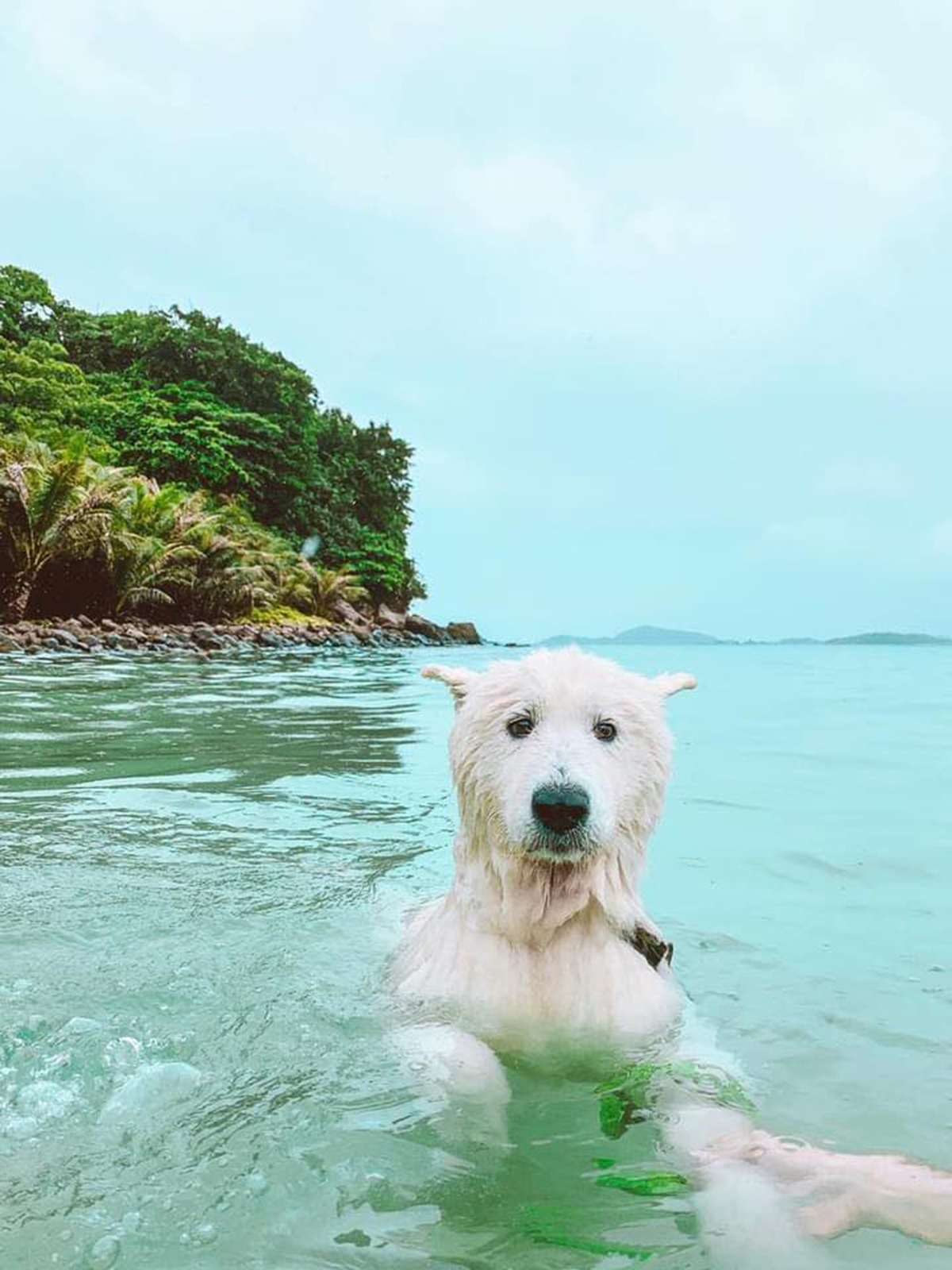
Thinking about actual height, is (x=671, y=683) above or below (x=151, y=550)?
below

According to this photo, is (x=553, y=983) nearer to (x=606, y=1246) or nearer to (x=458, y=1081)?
(x=458, y=1081)

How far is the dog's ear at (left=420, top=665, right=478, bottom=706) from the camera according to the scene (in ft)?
13.6

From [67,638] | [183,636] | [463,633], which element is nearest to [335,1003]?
[67,638]

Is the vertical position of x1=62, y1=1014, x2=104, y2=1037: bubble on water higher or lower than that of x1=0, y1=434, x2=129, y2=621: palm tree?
lower

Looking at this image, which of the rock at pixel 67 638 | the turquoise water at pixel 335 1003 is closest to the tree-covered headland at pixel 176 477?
the rock at pixel 67 638

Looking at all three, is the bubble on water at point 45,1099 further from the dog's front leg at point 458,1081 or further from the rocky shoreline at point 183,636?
the rocky shoreline at point 183,636

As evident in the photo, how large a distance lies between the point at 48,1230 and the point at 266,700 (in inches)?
541

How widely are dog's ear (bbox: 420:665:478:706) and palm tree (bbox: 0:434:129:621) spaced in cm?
2629

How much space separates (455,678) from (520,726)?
1.61ft

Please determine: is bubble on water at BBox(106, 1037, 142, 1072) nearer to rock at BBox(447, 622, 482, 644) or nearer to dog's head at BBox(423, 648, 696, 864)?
dog's head at BBox(423, 648, 696, 864)

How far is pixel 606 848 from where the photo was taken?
3.62 metres

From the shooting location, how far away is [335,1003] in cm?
412

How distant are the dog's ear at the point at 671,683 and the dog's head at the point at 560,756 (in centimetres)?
1

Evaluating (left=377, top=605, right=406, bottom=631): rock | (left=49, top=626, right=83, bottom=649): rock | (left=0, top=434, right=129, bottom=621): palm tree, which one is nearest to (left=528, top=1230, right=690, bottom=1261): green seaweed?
(left=49, top=626, right=83, bottom=649): rock
